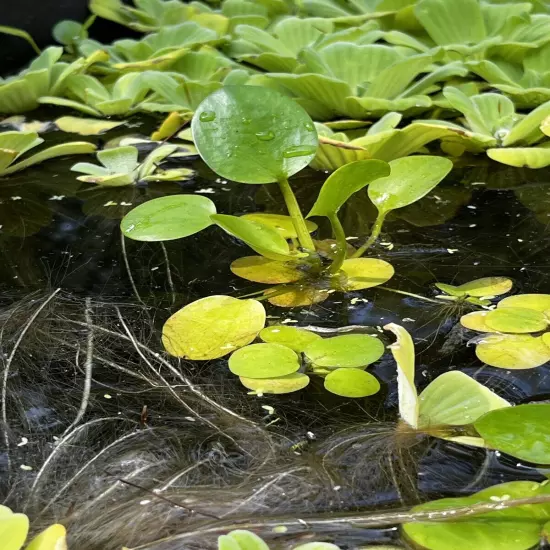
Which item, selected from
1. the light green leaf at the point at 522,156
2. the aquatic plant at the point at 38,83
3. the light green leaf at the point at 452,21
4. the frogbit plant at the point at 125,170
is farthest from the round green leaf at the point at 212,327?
the light green leaf at the point at 452,21

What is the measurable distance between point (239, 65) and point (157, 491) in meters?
1.43

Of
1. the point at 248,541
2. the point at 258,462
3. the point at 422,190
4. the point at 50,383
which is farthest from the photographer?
the point at 422,190

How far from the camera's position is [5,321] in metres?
0.87

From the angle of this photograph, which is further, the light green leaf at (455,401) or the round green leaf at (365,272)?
the round green leaf at (365,272)

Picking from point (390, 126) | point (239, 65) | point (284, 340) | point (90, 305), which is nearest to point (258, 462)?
point (284, 340)

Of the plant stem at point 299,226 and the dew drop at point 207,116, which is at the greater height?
the dew drop at point 207,116

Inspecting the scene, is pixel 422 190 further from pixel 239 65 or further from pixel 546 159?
pixel 239 65

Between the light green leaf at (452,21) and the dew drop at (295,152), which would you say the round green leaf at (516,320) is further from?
the light green leaf at (452,21)

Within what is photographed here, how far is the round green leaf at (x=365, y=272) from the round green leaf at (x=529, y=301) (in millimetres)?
152

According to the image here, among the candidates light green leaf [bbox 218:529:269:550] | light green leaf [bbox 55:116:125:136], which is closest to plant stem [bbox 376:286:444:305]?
light green leaf [bbox 218:529:269:550]

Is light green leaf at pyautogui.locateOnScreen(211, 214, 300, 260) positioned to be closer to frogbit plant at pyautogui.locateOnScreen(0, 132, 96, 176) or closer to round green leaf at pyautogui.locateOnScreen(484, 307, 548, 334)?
round green leaf at pyautogui.locateOnScreen(484, 307, 548, 334)

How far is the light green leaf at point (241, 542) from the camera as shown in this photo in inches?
20.2

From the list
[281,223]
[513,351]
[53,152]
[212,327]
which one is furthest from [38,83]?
[513,351]

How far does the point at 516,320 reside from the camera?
81 cm
